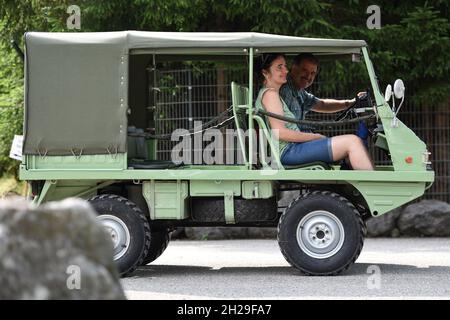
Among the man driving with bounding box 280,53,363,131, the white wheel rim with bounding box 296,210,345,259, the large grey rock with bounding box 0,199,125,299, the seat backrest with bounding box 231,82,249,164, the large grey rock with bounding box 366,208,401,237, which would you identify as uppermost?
the man driving with bounding box 280,53,363,131

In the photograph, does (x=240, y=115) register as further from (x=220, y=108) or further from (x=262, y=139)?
(x=220, y=108)

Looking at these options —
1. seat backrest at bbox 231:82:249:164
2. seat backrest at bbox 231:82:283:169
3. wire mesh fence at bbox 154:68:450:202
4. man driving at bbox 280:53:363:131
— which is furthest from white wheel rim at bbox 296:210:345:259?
wire mesh fence at bbox 154:68:450:202

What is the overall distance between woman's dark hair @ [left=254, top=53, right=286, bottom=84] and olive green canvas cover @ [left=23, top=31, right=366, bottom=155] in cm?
38

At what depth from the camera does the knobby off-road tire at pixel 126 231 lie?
10.1 metres

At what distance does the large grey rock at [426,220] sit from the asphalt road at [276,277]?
1.96 metres

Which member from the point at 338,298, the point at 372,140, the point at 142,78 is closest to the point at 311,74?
the point at 372,140

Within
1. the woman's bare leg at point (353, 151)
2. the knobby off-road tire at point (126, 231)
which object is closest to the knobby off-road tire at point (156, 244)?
the knobby off-road tire at point (126, 231)

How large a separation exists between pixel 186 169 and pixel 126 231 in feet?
2.75

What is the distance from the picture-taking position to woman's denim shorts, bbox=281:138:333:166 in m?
10.3

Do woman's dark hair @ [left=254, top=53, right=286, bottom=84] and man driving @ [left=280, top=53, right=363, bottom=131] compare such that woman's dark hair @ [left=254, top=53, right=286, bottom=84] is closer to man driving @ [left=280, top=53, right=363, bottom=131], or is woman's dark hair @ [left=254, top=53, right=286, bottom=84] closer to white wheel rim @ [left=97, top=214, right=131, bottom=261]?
man driving @ [left=280, top=53, right=363, bottom=131]

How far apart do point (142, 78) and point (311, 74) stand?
6.42 feet

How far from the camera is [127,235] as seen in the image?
10141 mm

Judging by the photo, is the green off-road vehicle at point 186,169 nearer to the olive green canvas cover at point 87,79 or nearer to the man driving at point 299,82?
the olive green canvas cover at point 87,79
